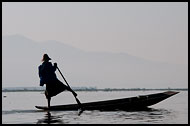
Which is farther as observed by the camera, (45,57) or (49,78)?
(49,78)

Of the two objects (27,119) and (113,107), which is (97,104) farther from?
(27,119)

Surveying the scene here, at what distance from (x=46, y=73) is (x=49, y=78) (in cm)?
25

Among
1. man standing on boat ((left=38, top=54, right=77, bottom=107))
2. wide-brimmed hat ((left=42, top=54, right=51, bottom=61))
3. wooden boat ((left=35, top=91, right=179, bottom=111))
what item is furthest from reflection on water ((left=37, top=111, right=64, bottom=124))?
wooden boat ((left=35, top=91, right=179, bottom=111))

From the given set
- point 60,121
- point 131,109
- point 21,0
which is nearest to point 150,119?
point 60,121

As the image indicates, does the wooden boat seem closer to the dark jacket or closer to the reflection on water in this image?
the dark jacket

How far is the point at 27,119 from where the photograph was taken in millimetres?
14312

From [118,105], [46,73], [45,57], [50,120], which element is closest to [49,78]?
[46,73]

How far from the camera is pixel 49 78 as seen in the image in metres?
16.6

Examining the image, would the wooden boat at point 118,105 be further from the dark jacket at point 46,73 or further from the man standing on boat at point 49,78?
the dark jacket at point 46,73

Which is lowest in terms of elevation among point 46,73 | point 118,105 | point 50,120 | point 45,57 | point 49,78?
point 50,120

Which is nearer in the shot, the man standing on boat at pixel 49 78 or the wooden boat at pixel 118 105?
the man standing on boat at pixel 49 78

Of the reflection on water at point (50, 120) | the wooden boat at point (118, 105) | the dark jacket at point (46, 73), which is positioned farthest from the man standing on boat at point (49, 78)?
the reflection on water at point (50, 120)

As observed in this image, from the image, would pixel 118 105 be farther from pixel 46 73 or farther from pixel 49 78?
pixel 46 73

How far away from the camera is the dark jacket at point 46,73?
16.5 meters
